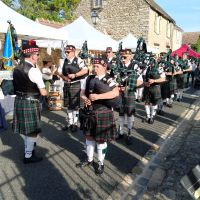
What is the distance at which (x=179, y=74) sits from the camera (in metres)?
9.94

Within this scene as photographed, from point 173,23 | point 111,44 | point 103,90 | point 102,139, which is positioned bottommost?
point 102,139

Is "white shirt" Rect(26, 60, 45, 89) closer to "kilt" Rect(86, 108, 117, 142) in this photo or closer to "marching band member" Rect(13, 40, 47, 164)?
"marching band member" Rect(13, 40, 47, 164)

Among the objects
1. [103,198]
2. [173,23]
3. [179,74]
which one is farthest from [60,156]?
[173,23]

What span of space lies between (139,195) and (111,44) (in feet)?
30.5

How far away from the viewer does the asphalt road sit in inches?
137

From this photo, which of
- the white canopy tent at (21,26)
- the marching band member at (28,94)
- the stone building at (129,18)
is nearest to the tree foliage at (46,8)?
the stone building at (129,18)

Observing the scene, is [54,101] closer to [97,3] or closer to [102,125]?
[102,125]

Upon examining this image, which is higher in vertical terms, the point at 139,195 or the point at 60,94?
the point at 60,94

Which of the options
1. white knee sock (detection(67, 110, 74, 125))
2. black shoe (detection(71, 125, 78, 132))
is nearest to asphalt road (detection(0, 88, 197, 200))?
black shoe (detection(71, 125, 78, 132))

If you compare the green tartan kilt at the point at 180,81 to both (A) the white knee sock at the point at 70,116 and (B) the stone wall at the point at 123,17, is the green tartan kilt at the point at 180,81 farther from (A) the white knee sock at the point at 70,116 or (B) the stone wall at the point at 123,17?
(B) the stone wall at the point at 123,17

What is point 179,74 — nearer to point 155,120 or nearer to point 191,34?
point 155,120

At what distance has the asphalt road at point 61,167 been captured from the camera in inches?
137

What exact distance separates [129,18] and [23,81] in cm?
1996

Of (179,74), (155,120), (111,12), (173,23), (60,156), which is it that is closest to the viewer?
(60,156)
